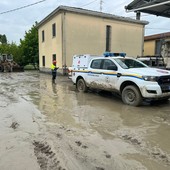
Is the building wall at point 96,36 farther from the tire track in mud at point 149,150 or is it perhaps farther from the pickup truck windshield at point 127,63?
the tire track in mud at point 149,150

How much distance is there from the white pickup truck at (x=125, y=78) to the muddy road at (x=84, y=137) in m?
0.55

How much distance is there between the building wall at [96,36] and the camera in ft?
64.4

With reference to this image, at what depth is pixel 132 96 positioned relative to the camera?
759cm

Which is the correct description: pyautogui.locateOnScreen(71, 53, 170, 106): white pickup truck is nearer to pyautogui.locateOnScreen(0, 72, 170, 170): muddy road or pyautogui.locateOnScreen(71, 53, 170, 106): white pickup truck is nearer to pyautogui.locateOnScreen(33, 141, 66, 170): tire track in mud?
pyautogui.locateOnScreen(0, 72, 170, 170): muddy road

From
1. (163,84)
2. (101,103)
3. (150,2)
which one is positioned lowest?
(101,103)

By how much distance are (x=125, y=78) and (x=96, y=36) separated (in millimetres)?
14466

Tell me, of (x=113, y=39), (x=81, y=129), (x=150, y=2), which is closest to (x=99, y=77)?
(x=150, y=2)

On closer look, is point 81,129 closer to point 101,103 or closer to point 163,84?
point 101,103

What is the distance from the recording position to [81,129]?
16.5 ft

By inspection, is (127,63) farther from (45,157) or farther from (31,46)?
(31,46)

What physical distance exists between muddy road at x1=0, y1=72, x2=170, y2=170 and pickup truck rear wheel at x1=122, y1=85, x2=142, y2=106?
319 mm

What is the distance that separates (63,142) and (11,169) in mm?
1290

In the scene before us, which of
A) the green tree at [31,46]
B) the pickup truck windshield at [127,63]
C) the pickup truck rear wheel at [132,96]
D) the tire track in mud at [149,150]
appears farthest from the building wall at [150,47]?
the tire track in mud at [149,150]

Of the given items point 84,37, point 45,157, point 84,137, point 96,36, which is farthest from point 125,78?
point 96,36
